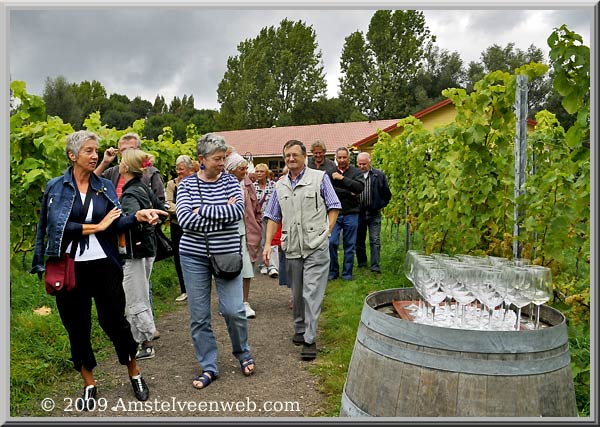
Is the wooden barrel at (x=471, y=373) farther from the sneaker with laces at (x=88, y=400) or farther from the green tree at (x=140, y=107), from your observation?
the green tree at (x=140, y=107)

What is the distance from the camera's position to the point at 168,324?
16.4ft

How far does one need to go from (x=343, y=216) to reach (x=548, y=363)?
185 inches

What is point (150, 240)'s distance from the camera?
12.8ft

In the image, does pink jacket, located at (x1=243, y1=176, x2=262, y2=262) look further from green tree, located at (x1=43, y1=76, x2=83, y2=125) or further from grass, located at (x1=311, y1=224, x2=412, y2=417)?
green tree, located at (x1=43, y1=76, x2=83, y2=125)

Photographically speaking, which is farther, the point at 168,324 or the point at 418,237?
the point at 418,237

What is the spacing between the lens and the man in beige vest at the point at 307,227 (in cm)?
404

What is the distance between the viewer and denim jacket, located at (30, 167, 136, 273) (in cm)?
294

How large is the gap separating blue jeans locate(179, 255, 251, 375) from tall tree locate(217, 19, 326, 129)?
25806 millimetres

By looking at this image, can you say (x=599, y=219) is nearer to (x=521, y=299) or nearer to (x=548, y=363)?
(x=521, y=299)

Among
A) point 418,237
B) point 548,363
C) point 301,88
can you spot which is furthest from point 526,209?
point 301,88

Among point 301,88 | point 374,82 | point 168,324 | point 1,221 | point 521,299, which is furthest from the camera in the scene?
point 374,82

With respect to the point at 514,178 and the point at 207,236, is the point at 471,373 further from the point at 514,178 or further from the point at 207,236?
the point at 514,178

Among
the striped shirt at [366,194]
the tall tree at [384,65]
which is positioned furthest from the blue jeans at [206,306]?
the tall tree at [384,65]

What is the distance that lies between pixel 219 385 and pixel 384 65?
37190 millimetres
